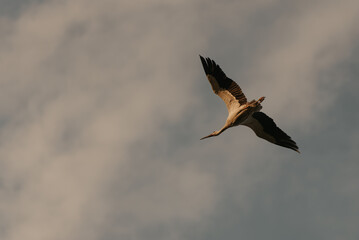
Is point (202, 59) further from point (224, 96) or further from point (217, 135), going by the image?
point (217, 135)

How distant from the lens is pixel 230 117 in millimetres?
28766

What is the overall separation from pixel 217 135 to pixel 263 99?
12.0ft

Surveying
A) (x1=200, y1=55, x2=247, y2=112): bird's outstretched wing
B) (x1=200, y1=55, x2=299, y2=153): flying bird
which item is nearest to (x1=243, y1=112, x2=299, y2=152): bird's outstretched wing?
(x1=200, y1=55, x2=299, y2=153): flying bird

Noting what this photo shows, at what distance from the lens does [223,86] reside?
1154 inches

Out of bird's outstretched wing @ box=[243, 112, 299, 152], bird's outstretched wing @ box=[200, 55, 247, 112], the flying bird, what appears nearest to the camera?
the flying bird

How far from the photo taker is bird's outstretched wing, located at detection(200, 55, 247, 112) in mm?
28891

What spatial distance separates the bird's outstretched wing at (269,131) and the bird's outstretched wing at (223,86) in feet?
5.17

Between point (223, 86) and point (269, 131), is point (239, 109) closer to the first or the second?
point (223, 86)

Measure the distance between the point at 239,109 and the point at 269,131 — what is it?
10.9 ft

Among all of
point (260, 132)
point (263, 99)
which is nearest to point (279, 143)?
point (260, 132)

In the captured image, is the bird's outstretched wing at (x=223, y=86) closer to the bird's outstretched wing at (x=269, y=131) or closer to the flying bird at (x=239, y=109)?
the flying bird at (x=239, y=109)

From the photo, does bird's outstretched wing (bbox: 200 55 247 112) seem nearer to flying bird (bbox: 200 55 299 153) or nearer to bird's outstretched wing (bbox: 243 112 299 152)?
flying bird (bbox: 200 55 299 153)

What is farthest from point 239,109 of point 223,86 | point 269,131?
point 269,131

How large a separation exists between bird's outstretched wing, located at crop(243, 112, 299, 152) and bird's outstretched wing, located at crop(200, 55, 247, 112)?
157 centimetres
